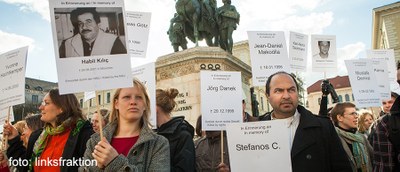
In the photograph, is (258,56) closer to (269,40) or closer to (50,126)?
(269,40)

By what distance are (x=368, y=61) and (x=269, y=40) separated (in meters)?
1.88

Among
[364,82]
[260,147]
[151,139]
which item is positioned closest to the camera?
[260,147]

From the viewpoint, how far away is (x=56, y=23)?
2736 mm

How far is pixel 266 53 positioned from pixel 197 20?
7891 mm

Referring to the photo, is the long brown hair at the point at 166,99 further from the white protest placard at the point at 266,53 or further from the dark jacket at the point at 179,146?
the white protest placard at the point at 266,53

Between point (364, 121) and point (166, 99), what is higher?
point (166, 99)

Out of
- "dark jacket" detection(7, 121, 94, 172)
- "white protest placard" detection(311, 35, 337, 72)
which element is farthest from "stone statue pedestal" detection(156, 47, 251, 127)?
"dark jacket" detection(7, 121, 94, 172)

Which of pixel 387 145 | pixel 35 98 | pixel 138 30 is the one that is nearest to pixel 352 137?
pixel 387 145

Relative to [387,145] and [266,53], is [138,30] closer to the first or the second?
[266,53]

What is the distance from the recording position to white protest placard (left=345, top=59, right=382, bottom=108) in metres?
5.96

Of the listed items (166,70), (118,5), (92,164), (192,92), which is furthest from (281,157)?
(166,70)

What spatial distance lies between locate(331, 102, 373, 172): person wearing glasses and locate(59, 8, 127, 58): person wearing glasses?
2646mm

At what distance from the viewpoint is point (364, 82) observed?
609cm

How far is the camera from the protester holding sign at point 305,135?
2719mm
